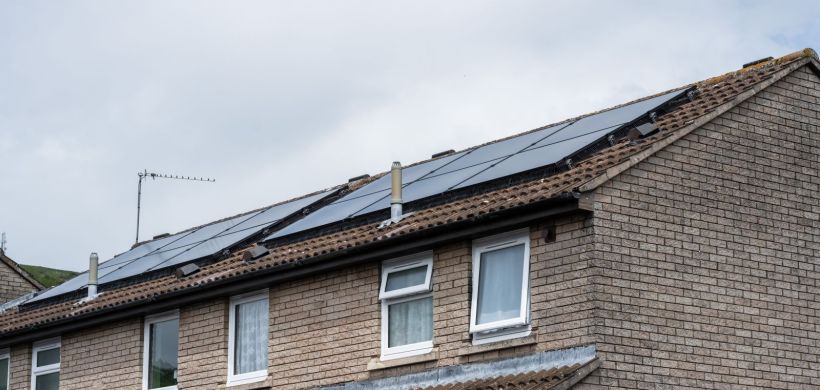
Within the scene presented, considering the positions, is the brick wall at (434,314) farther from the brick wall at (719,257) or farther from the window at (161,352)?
the window at (161,352)

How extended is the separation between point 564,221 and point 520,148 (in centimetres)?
410

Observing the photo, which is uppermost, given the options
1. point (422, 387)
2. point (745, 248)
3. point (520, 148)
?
point (520, 148)

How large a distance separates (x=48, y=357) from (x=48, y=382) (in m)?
0.45

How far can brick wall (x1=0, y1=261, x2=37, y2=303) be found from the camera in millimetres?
35875

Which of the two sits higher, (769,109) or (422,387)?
(769,109)

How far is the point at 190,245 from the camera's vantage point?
28578 mm

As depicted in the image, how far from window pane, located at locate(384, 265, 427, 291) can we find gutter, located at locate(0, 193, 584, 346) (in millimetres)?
286

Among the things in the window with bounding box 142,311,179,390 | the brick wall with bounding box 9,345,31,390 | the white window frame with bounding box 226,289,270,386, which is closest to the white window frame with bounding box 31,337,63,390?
the brick wall with bounding box 9,345,31,390

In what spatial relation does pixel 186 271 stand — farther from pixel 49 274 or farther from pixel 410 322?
pixel 49 274

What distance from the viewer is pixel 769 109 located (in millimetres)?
21719

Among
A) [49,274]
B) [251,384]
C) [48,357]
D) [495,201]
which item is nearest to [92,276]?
[48,357]

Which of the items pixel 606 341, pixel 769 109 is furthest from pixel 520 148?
pixel 606 341

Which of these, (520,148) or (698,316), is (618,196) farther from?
(520,148)

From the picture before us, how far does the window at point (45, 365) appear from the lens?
27562 mm
